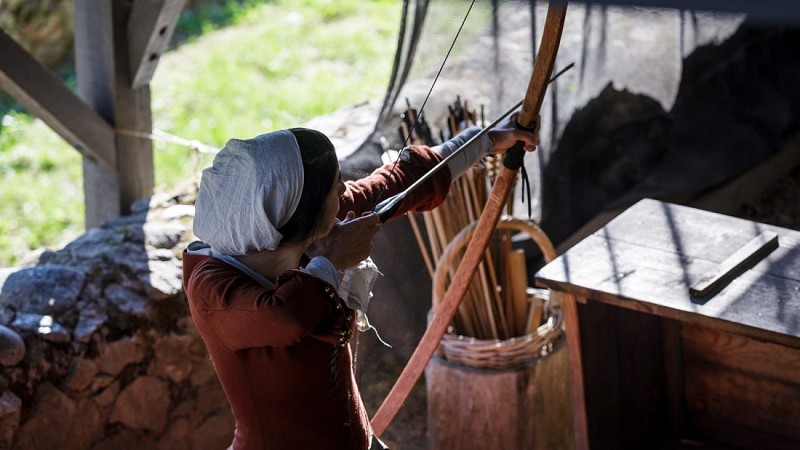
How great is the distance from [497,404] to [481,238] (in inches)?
25.2

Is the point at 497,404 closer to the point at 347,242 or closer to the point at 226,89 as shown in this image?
the point at 347,242

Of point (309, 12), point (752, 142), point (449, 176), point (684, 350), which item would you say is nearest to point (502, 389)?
point (684, 350)

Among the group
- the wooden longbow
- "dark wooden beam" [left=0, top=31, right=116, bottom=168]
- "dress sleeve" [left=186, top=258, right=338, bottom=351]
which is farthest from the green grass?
"dress sleeve" [left=186, top=258, right=338, bottom=351]

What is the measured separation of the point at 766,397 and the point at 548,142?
1.46m

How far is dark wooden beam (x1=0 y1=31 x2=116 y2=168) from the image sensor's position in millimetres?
3426

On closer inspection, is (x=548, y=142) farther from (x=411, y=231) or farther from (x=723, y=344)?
(x=723, y=344)

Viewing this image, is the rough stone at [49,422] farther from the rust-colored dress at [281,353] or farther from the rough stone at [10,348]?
the rust-colored dress at [281,353]

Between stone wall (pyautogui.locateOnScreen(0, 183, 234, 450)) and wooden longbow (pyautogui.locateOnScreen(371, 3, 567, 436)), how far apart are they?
98 centimetres

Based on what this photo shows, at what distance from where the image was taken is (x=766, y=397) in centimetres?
275

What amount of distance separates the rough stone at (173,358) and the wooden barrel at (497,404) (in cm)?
82

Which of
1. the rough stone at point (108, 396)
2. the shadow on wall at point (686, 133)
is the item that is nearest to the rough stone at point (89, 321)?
the rough stone at point (108, 396)

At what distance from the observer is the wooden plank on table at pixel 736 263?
235cm

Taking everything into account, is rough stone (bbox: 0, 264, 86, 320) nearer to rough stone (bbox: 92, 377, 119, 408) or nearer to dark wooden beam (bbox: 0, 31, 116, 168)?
rough stone (bbox: 92, 377, 119, 408)

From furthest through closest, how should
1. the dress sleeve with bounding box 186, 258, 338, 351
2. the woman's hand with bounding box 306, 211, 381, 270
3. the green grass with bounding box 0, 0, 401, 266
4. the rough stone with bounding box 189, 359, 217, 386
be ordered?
the green grass with bounding box 0, 0, 401, 266, the rough stone with bounding box 189, 359, 217, 386, the woman's hand with bounding box 306, 211, 381, 270, the dress sleeve with bounding box 186, 258, 338, 351
